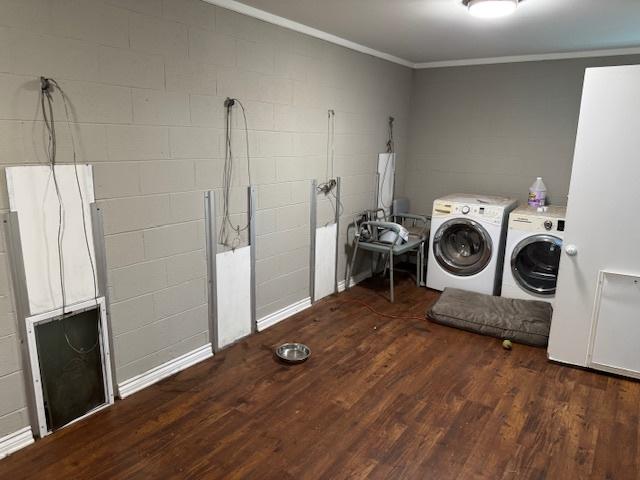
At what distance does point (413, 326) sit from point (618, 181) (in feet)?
5.92

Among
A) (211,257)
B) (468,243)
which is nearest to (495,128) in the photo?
(468,243)

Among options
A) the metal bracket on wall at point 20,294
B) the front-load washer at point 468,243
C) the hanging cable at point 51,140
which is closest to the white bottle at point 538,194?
the front-load washer at point 468,243

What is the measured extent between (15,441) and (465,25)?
150 inches

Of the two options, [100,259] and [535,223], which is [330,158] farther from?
[100,259]

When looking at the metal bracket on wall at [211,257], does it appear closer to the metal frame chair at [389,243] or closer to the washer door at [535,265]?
the metal frame chair at [389,243]

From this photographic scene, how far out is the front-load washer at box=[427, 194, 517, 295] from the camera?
4.13m

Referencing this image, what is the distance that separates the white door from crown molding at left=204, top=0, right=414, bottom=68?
1.97 meters

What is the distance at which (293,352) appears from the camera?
3197 mm

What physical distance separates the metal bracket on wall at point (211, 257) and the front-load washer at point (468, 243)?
7.48ft

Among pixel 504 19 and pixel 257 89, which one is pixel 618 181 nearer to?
pixel 504 19

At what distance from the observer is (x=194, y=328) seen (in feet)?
9.96

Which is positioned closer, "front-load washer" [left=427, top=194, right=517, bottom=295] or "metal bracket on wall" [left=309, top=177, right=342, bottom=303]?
"metal bracket on wall" [left=309, top=177, right=342, bottom=303]

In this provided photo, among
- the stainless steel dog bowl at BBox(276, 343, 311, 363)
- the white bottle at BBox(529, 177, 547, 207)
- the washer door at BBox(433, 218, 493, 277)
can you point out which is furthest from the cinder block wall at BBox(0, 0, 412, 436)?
the white bottle at BBox(529, 177, 547, 207)

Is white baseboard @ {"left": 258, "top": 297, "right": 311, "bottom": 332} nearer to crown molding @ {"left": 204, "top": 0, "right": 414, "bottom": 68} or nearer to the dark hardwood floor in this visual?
the dark hardwood floor
